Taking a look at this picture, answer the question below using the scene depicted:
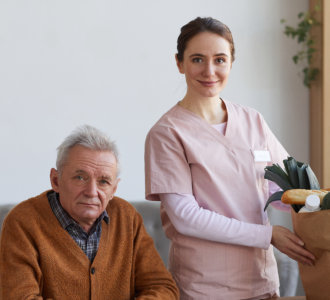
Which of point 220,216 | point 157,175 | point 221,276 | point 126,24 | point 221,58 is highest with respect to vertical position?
point 126,24

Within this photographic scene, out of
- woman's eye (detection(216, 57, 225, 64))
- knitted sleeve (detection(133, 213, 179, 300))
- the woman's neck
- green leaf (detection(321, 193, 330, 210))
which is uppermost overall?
woman's eye (detection(216, 57, 225, 64))

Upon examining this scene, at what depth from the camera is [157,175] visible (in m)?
1.60

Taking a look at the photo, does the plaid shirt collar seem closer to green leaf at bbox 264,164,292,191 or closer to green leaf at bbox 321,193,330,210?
green leaf at bbox 264,164,292,191

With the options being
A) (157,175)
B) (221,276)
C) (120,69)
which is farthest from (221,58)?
(120,69)

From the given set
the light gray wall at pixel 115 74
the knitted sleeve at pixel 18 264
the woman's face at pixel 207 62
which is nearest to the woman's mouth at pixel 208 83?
the woman's face at pixel 207 62

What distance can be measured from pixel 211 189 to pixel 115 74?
5.39 feet

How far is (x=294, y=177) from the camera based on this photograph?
4.87 feet

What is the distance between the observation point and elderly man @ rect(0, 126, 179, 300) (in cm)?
149

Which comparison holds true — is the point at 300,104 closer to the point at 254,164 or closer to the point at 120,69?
the point at 120,69

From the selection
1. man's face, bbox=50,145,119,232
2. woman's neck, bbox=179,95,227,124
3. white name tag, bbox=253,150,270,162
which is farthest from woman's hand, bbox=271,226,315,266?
man's face, bbox=50,145,119,232

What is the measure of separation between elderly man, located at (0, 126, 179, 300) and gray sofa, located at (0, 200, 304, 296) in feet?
3.16

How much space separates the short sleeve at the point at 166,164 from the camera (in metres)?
1.58

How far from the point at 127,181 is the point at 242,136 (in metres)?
1.58

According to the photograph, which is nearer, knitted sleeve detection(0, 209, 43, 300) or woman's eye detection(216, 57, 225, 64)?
knitted sleeve detection(0, 209, 43, 300)
